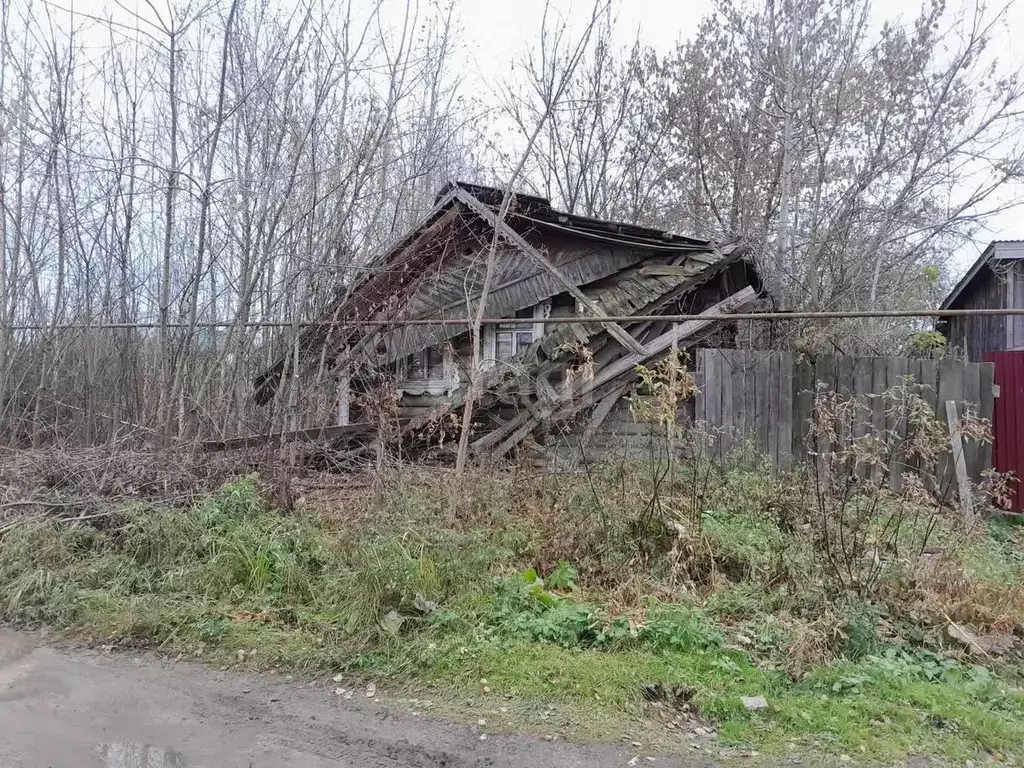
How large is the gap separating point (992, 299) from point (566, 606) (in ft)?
44.9

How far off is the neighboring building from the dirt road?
Answer: 10377mm

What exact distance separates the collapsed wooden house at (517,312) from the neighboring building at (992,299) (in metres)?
4.87

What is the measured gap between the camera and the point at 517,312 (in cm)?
988

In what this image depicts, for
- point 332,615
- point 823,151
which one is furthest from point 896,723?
point 823,151


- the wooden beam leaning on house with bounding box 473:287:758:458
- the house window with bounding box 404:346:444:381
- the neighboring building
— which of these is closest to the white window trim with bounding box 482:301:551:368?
the house window with bounding box 404:346:444:381

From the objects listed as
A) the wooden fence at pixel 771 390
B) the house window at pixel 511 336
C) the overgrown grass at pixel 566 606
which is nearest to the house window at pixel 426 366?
the house window at pixel 511 336

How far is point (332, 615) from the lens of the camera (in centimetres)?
422

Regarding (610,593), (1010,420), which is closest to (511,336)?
(610,593)

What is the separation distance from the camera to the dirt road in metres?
2.92

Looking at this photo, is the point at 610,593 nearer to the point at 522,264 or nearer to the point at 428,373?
the point at 522,264

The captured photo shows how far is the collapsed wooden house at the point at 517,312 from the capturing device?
7906mm

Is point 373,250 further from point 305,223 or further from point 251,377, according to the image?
point 251,377

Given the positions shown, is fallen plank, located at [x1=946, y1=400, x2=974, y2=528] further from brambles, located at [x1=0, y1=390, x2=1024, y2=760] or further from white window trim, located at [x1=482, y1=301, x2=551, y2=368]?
white window trim, located at [x1=482, y1=301, x2=551, y2=368]

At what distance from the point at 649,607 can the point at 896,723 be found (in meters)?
1.48
